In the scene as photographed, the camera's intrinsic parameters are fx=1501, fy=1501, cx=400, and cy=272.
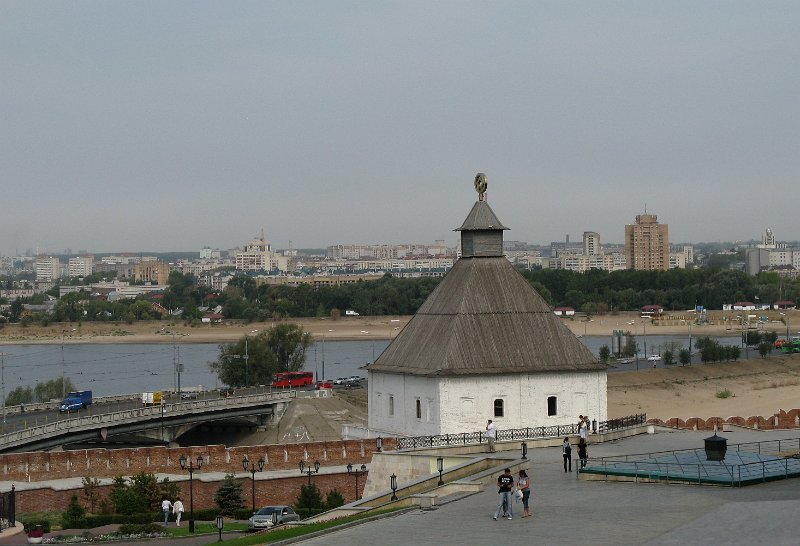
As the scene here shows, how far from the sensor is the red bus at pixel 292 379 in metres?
79.6

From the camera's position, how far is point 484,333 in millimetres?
38344

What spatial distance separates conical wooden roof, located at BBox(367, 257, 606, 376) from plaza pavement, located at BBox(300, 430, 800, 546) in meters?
8.26

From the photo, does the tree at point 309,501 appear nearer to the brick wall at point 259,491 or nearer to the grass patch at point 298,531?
the brick wall at point 259,491

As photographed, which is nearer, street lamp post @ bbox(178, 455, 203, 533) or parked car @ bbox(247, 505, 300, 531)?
parked car @ bbox(247, 505, 300, 531)

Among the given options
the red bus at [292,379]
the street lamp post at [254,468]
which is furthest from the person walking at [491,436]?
the red bus at [292,379]

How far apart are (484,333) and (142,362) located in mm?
91145

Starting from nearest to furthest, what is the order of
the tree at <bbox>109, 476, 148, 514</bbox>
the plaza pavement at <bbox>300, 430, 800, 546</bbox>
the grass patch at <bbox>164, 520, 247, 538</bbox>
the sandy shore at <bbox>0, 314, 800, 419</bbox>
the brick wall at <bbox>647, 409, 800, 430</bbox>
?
the plaza pavement at <bbox>300, 430, 800, 546</bbox>, the grass patch at <bbox>164, 520, 247, 538</bbox>, the tree at <bbox>109, 476, 148, 514</bbox>, the brick wall at <bbox>647, 409, 800, 430</bbox>, the sandy shore at <bbox>0, 314, 800, 419</bbox>

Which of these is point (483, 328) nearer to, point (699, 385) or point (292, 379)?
point (292, 379)

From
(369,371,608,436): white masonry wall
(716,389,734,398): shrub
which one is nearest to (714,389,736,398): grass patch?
(716,389,734,398): shrub

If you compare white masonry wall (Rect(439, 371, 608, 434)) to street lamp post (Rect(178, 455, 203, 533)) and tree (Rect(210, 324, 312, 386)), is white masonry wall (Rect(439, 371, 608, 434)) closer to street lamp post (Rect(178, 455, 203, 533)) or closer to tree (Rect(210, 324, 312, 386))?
street lamp post (Rect(178, 455, 203, 533))

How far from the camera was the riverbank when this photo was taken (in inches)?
5758

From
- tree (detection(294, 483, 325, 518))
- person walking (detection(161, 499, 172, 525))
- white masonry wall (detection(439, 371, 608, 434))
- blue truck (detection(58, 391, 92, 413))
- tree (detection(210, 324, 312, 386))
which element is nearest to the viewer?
person walking (detection(161, 499, 172, 525))

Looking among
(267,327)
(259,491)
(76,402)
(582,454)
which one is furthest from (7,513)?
(267,327)

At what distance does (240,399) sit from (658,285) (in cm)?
11759
